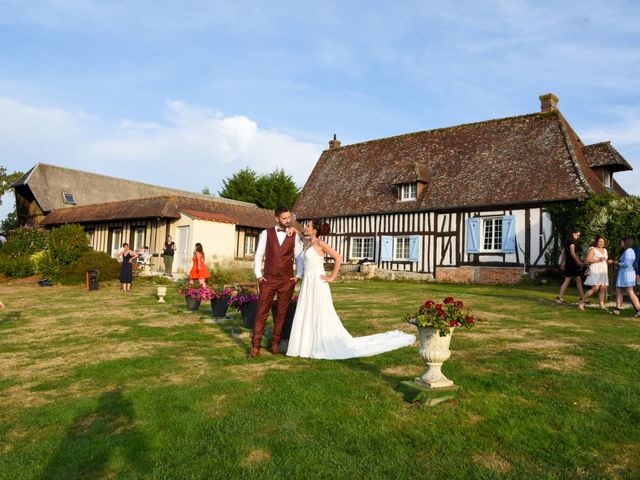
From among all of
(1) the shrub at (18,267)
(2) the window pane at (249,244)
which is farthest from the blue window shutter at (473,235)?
(1) the shrub at (18,267)

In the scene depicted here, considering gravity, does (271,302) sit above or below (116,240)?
below

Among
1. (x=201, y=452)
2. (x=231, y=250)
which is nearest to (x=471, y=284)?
(x=231, y=250)

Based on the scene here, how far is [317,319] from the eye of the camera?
612 cm

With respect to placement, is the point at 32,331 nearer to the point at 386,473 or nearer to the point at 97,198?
the point at 386,473

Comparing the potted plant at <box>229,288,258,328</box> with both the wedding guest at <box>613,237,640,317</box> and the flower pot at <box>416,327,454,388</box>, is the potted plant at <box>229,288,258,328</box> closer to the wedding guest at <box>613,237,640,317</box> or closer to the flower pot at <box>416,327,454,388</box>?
the flower pot at <box>416,327,454,388</box>

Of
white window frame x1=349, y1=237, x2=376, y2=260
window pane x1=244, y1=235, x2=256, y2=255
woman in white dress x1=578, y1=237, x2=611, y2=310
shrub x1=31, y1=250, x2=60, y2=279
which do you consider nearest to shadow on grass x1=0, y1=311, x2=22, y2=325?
shrub x1=31, y1=250, x2=60, y2=279

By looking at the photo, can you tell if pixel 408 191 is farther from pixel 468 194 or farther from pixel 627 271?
pixel 627 271

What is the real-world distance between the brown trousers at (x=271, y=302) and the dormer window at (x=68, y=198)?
31310 mm

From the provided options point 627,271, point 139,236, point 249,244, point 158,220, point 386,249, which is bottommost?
point 627,271

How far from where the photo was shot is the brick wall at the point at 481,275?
59.4ft

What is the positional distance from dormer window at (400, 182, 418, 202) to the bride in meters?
16.0

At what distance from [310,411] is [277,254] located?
8.39ft

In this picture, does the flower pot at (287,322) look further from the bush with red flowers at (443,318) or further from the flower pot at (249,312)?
the bush with red flowers at (443,318)

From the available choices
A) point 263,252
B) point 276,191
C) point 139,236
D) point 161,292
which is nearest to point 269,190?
point 276,191
